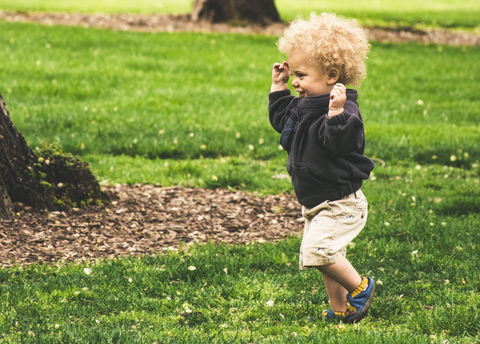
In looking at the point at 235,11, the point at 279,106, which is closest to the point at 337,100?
the point at 279,106

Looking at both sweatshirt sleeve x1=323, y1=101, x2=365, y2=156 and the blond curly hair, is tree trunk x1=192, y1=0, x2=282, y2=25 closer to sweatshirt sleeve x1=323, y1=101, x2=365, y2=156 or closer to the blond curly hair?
the blond curly hair

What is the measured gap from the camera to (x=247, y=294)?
3740 millimetres

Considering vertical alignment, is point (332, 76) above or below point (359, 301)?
above

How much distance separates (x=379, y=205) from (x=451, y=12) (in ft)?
74.2

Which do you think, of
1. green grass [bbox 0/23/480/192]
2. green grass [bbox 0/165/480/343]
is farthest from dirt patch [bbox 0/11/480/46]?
green grass [bbox 0/165/480/343]

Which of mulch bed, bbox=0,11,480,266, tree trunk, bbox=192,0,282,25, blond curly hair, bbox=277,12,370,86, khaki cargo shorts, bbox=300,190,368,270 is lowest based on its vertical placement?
mulch bed, bbox=0,11,480,266

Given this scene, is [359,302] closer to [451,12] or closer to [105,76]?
[105,76]

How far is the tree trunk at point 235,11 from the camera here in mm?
16594

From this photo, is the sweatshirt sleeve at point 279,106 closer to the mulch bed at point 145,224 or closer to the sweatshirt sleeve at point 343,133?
the sweatshirt sleeve at point 343,133

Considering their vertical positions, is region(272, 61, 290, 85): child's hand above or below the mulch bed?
above

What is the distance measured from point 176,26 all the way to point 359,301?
45.9 ft

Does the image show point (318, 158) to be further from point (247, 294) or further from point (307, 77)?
point (247, 294)

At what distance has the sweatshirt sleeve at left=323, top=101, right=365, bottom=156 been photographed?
282cm

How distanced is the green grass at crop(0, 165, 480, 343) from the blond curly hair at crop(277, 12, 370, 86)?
143 centimetres
